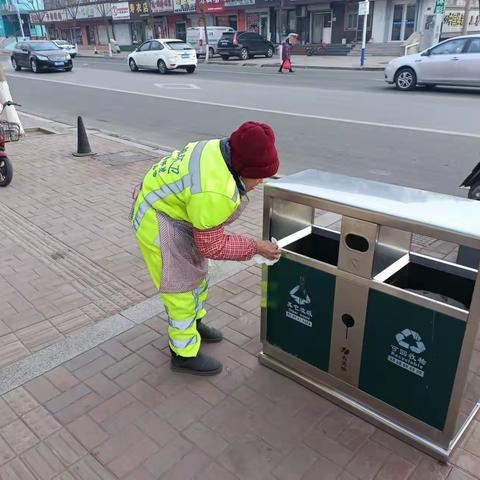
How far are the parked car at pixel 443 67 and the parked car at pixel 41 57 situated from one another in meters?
15.9

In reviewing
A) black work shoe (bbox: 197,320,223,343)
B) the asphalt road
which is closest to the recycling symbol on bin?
black work shoe (bbox: 197,320,223,343)

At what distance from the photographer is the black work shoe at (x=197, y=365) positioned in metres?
2.93

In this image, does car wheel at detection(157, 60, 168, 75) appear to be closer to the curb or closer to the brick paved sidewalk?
the curb

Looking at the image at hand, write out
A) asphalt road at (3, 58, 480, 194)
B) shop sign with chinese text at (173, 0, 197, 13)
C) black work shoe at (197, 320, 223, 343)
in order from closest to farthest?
1. black work shoe at (197, 320, 223, 343)
2. asphalt road at (3, 58, 480, 194)
3. shop sign with chinese text at (173, 0, 197, 13)

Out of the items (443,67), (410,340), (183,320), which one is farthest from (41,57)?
(410,340)

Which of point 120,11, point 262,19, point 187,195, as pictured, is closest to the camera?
point 187,195

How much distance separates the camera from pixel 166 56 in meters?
22.3

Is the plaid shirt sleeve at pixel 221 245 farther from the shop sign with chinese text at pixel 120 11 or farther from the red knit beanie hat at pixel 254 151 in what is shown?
the shop sign with chinese text at pixel 120 11

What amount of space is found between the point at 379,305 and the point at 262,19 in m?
38.5

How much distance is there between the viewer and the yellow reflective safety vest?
226 centimetres

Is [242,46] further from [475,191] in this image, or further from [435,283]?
[435,283]

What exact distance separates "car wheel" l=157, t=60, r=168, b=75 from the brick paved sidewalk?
20.1m

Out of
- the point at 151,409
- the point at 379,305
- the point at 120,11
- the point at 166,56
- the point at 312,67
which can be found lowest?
the point at 312,67

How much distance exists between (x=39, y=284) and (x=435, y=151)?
658 cm
